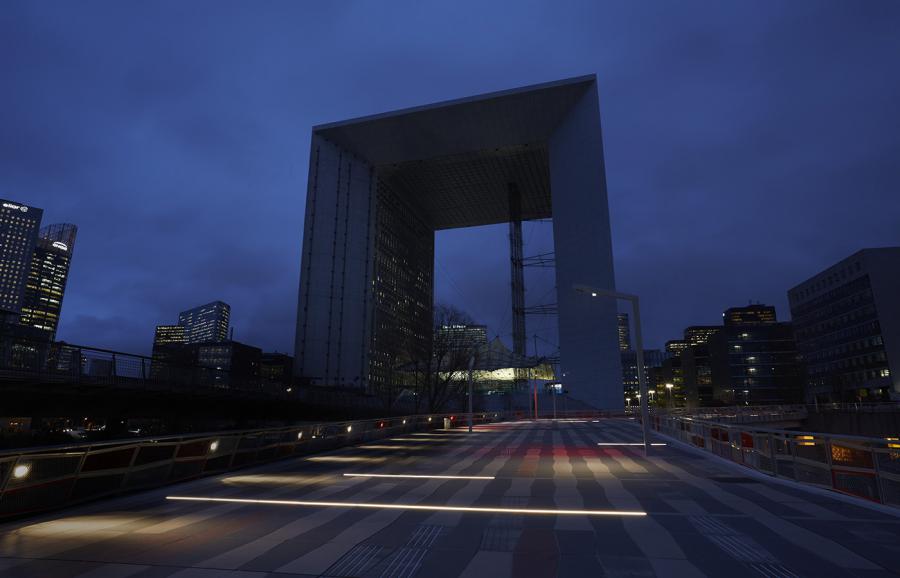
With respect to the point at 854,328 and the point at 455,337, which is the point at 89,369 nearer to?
the point at 455,337

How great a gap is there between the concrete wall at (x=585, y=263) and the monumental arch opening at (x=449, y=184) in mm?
170

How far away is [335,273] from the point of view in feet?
289

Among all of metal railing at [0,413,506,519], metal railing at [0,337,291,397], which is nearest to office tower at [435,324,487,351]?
metal railing at [0,337,291,397]

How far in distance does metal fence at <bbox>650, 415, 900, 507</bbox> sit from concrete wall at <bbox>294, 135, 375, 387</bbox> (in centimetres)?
7334

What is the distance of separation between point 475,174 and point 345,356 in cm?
4783

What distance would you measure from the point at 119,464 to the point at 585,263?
72.4 meters

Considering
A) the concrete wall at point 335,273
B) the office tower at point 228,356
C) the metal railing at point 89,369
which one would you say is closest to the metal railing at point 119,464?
the metal railing at point 89,369

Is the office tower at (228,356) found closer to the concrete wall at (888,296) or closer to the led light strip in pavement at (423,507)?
the concrete wall at (888,296)

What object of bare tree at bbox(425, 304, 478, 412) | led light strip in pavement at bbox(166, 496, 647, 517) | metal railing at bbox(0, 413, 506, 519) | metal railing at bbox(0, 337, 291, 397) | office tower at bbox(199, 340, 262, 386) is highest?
office tower at bbox(199, 340, 262, 386)

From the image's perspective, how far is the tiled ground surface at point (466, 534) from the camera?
6148 millimetres

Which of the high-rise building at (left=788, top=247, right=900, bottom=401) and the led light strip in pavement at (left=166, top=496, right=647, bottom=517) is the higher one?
the high-rise building at (left=788, top=247, right=900, bottom=401)

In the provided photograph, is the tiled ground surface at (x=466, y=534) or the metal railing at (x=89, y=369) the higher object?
the metal railing at (x=89, y=369)

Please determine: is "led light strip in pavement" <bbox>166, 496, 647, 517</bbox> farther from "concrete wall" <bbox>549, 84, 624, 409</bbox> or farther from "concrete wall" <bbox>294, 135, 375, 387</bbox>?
"concrete wall" <bbox>294, 135, 375, 387</bbox>

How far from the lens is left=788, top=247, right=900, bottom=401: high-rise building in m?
96.1
